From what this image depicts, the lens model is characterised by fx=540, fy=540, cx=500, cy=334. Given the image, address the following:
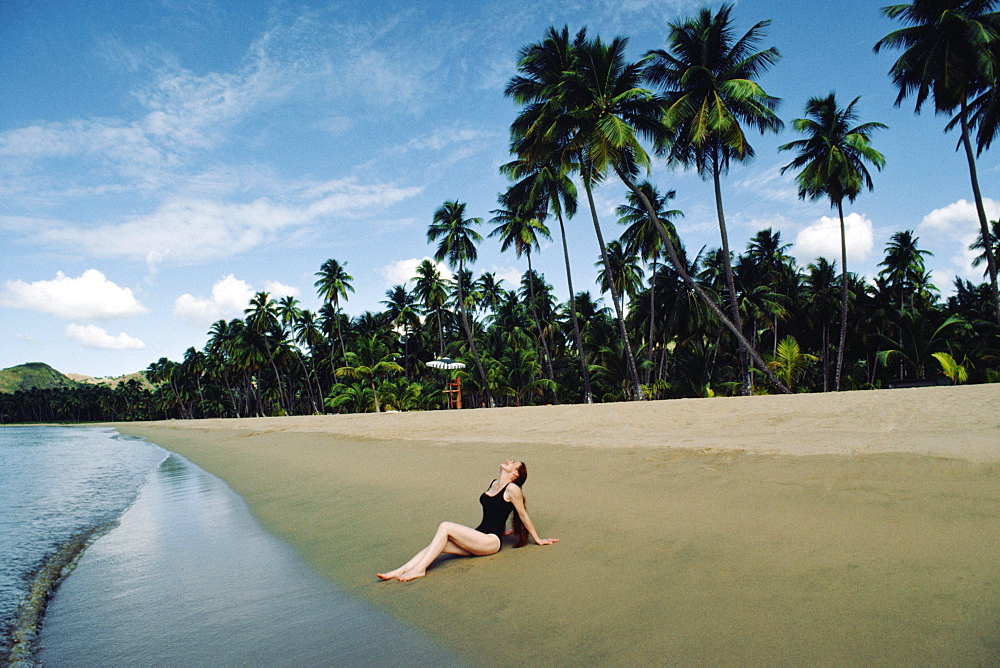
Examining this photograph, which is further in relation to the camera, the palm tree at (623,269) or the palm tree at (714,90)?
the palm tree at (623,269)

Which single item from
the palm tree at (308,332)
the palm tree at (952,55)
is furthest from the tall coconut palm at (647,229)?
the palm tree at (308,332)

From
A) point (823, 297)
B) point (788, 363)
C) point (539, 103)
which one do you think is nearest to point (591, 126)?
point (539, 103)

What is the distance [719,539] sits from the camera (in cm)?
417

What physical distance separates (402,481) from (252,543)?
9.18 ft

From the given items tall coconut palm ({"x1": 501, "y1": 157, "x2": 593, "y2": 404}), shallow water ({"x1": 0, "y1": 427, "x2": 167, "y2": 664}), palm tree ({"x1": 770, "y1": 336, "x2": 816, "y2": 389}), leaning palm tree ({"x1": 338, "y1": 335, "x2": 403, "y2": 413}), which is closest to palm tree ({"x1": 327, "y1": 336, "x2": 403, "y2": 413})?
leaning palm tree ({"x1": 338, "y1": 335, "x2": 403, "y2": 413})

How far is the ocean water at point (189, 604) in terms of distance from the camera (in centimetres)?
314

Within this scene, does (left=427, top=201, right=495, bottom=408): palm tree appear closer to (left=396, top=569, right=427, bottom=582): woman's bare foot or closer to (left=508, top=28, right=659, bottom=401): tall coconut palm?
(left=508, top=28, right=659, bottom=401): tall coconut palm

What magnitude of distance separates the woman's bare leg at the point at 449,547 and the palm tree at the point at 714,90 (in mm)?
18035

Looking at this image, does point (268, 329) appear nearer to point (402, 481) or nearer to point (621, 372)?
point (621, 372)

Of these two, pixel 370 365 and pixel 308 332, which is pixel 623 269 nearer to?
pixel 370 365

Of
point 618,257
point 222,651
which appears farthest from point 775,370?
point 222,651

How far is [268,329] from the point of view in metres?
56.9

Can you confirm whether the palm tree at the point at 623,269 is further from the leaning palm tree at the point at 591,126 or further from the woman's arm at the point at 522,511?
the woman's arm at the point at 522,511

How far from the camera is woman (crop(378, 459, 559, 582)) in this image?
4.16 meters
